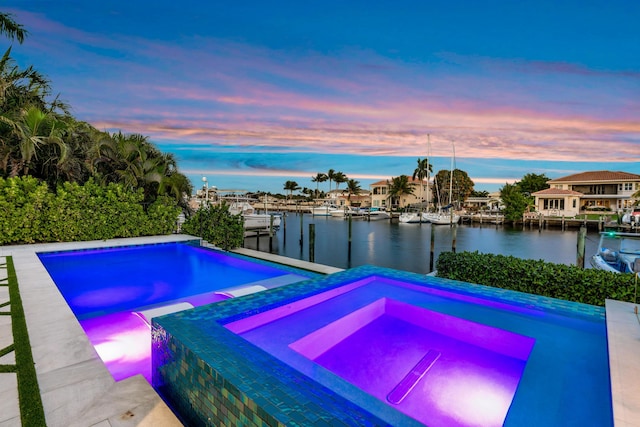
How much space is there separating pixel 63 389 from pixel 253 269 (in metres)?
6.24

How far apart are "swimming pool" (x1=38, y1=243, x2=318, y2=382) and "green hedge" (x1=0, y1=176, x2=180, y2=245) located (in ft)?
4.88

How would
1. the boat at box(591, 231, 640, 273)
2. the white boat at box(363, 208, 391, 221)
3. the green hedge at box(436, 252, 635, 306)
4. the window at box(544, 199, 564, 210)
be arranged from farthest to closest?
1. the white boat at box(363, 208, 391, 221)
2. the window at box(544, 199, 564, 210)
3. the boat at box(591, 231, 640, 273)
4. the green hedge at box(436, 252, 635, 306)

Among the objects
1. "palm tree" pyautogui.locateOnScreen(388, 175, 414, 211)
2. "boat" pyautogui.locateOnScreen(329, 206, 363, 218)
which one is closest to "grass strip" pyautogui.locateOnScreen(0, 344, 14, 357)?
"boat" pyautogui.locateOnScreen(329, 206, 363, 218)

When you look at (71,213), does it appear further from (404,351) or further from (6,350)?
(404,351)

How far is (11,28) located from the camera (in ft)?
38.1

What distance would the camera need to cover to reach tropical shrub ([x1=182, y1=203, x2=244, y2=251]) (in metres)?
11.0

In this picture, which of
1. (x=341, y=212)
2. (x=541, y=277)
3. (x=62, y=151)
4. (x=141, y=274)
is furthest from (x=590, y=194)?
(x=62, y=151)

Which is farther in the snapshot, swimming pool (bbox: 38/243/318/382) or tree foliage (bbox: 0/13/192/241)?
tree foliage (bbox: 0/13/192/241)

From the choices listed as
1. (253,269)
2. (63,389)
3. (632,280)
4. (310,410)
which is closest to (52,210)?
(253,269)

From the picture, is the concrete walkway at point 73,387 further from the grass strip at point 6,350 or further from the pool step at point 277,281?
the pool step at point 277,281

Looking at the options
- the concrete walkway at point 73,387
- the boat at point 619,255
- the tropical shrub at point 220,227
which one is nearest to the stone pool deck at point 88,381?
the concrete walkway at point 73,387

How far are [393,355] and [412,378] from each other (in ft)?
1.65

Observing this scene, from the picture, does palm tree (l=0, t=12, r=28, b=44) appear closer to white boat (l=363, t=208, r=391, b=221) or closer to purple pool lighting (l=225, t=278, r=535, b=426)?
purple pool lighting (l=225, t=278, r=535, b=426)

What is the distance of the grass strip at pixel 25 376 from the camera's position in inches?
86.3
